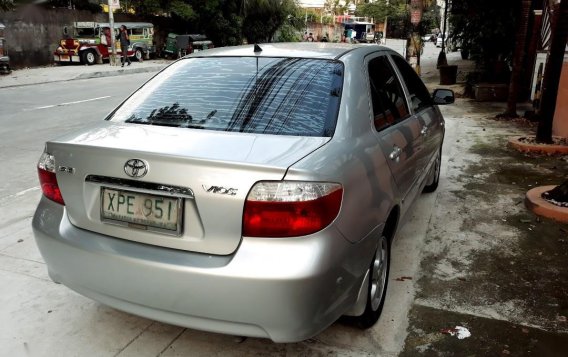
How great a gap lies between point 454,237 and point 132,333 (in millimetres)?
2762

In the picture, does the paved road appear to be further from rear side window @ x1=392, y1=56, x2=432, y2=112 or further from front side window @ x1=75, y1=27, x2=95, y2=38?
front side window @ x1=75, y1=27, x2=95, y2=38

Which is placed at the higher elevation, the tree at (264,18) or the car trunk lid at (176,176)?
the tree at (264,18)

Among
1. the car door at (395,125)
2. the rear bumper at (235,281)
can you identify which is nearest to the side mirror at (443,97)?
the car door at (395,125)

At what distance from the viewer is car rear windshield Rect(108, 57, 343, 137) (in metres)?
2.69

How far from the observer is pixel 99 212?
243 centimetres

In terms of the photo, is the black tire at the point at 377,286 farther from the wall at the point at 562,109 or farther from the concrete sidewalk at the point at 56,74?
the concrete sidewalk at the point at 56,74

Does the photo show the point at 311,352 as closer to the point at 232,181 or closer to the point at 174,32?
the point at 232,181

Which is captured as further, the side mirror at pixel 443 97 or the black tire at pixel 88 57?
the black tire at pixel 88 57

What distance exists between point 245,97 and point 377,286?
1.36 m

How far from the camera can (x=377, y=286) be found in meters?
3.01

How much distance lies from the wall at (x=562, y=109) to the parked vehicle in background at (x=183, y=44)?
22631 millimetres

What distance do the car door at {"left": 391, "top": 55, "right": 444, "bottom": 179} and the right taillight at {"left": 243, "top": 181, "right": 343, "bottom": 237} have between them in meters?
1.90

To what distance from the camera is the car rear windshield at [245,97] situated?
2693mm

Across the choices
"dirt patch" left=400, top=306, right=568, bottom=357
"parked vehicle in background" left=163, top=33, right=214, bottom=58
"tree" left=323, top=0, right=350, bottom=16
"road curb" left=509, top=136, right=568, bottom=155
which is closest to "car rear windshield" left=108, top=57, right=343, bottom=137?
"dirt patch" left=400, top=306, right=568, bottom=357
